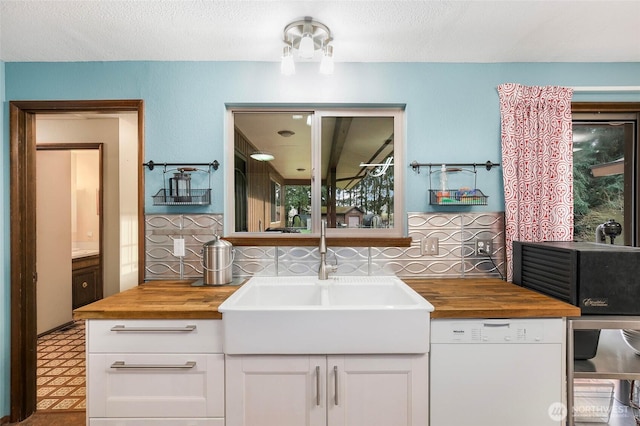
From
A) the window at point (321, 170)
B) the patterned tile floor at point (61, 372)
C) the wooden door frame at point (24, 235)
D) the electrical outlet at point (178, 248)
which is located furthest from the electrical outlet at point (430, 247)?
the patterned tile floor at point (61, 372)

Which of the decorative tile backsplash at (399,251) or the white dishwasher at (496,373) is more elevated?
the decorative tile backsplash at (399,251)

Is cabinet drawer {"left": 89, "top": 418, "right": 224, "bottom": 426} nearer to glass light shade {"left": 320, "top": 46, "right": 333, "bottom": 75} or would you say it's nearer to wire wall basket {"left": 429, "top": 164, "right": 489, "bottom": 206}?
wire wall basket {"left": 429, "top": 164, "right": 489, "bottom": 206}

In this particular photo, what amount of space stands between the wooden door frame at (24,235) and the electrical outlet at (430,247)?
1.85 meters

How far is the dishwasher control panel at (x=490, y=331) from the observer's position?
1.42 m

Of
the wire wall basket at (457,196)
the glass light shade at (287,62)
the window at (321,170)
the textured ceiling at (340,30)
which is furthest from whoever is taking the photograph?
the window at (321,170)

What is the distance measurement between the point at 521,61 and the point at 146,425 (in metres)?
2.99

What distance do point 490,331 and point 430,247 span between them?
68 cm

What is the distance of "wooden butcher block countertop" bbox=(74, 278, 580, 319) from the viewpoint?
1414 millimetres

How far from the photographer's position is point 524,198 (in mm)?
1960

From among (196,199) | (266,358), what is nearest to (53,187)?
(196,199)

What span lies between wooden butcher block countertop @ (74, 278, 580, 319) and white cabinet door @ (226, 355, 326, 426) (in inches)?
12.5

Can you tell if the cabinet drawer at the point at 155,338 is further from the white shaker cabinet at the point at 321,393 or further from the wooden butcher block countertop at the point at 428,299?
the white shaker cabinet at the point at 321,393

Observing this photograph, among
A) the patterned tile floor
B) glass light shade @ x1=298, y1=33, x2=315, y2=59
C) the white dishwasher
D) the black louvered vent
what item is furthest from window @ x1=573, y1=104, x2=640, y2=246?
the patterned tile floor

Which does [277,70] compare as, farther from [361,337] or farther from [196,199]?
[361,337]
